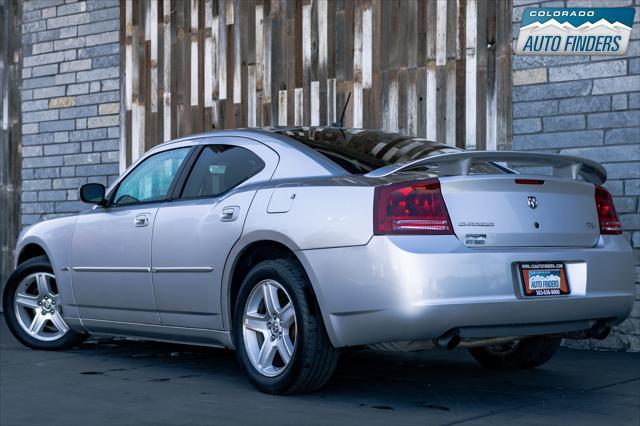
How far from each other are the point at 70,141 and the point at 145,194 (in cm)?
527

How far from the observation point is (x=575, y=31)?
8070 millimetres

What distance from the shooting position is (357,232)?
16.7 ft

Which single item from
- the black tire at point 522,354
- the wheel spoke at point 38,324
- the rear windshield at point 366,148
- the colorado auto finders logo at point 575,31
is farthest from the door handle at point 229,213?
the colorado auto finders logo at point 575,31

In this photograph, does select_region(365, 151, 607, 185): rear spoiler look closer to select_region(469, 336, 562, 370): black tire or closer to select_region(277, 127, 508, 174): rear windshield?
select_region(277, 127, 508, 174): rear windshield

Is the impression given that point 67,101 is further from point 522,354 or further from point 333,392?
point 333,392

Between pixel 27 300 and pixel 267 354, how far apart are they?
2909 millimetres

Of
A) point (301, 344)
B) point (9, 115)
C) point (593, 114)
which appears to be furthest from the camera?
point (9, 115)

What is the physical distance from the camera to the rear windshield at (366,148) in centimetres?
558

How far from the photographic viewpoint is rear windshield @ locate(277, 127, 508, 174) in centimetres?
558

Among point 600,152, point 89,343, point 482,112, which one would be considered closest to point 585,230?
point 600,152

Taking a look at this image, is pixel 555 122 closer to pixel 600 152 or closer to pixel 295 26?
pixel 600 152

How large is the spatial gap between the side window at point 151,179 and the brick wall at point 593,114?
2934 millimetres

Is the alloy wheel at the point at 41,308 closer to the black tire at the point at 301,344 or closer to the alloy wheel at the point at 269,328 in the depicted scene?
the alloy wheel at the point at 269,328

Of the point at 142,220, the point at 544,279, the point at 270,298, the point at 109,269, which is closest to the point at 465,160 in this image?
the point at 544,279
